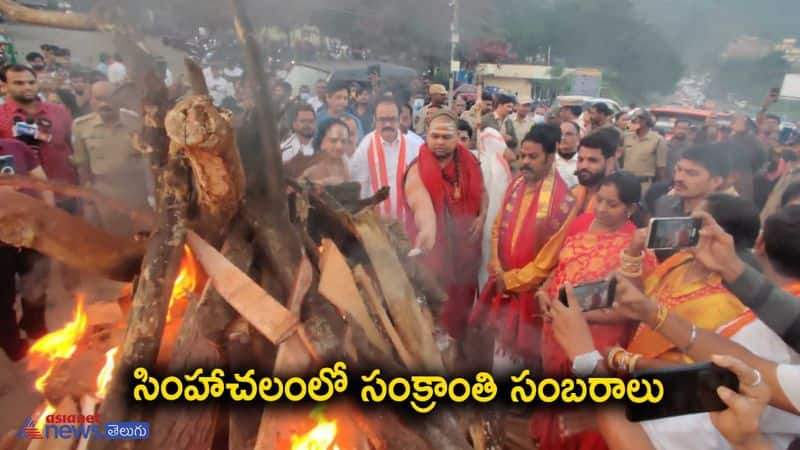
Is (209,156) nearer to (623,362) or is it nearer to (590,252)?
(623,362)

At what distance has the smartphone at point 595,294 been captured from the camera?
6.24ft

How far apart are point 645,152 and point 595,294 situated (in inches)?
153

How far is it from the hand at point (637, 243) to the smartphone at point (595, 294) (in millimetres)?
393

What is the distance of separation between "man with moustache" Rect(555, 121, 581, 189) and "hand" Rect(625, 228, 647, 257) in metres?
1.25

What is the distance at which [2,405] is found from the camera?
2.58 meters

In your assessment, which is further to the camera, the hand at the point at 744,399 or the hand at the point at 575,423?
the hand at the point at 575,423

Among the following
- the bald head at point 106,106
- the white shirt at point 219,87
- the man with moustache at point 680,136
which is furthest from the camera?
the man with moustache at point 680,136

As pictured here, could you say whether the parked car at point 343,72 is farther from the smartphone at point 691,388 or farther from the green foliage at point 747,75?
the smartphone at point 691,388

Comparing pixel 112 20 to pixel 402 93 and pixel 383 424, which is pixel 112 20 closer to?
pixel 383 424

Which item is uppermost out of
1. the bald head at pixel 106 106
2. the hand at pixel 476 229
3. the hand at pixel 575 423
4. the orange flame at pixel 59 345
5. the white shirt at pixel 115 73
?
the white shirt at pixel 115 73

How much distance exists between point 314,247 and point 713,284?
1363 mm

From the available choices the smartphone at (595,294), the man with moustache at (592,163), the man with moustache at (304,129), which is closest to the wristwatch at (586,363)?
the smartphone at (595,294)

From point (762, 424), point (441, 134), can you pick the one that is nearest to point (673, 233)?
point (762, 424)

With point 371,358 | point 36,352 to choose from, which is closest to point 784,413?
point 371,358
